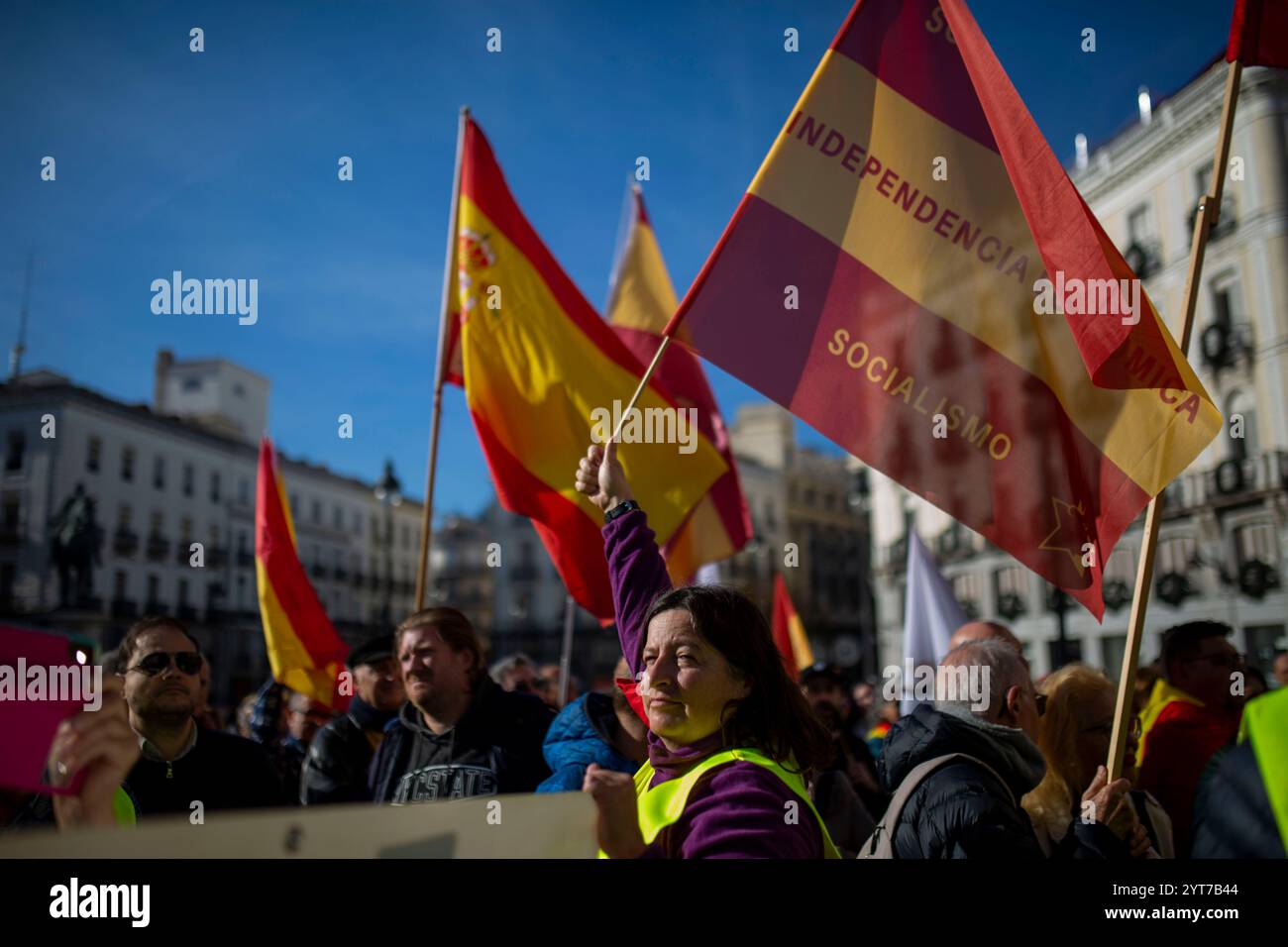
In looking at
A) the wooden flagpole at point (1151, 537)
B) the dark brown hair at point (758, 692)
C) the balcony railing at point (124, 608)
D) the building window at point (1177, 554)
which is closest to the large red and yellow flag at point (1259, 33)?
the wooden flagpole at point (1151, 537)

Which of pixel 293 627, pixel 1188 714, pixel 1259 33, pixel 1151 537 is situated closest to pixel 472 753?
pixel 1151 537

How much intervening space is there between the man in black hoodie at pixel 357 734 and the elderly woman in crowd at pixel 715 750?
2737 millimetres

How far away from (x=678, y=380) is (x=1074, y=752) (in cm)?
469

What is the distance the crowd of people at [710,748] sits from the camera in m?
1.89

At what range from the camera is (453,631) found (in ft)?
13.0

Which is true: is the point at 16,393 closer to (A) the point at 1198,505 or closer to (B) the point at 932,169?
(A) the point at 1198,505

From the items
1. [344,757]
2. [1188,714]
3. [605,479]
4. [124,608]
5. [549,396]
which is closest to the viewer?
[605,479]

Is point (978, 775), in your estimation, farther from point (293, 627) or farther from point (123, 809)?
point (293, 627)

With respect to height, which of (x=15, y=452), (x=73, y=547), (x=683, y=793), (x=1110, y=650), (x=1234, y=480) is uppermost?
(x=15, y=452)

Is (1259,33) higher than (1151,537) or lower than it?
higher

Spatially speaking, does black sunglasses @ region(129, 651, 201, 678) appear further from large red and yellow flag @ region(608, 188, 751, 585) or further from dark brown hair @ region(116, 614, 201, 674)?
large red and yellow flag @ region(608, 188, 751, 585)

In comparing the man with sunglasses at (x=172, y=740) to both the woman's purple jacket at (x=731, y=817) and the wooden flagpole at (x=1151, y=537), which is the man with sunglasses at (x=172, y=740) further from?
the wooden flagpole at (x=1151, y=537)

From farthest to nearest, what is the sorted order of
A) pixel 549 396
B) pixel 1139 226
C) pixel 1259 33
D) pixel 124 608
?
1. pixel 124 608
2. pixel 1139 226
3. pixel 549 396
4. pixel 1259 33
